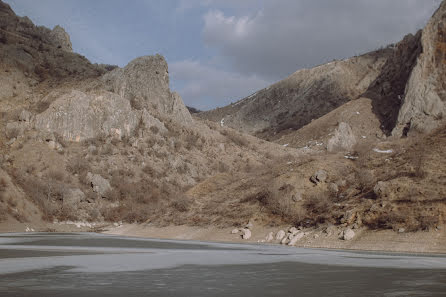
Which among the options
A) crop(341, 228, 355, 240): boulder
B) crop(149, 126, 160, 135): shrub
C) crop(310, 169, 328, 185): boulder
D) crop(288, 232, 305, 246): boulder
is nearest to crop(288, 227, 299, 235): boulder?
crop(288, 232, 305, 246): boulder

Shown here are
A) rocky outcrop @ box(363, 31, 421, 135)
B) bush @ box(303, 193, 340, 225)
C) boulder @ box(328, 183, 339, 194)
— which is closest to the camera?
bush @ box(303, 193, 340, 225)

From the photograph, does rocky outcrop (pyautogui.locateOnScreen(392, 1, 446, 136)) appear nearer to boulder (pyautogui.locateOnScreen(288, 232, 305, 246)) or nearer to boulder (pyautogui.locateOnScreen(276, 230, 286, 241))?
boulder (pyautogui.locateOnScreen(276, 230, 286, 241))

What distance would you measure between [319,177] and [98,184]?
30.1 metres

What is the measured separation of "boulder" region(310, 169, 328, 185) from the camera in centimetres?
3053

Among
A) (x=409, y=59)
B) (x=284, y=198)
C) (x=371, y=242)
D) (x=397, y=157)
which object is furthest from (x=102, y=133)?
(x=409, y=59)

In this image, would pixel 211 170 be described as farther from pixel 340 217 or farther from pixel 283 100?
pixel 283 100

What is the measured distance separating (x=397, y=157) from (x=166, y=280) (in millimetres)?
24624

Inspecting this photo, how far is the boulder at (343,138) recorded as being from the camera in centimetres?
7144

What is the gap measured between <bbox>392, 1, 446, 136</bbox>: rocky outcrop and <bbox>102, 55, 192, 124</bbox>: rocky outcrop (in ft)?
121

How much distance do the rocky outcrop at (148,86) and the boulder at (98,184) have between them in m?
18.1

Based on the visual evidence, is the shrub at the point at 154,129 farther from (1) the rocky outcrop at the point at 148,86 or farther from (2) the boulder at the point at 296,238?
(2) the boulder at the point at 296,238

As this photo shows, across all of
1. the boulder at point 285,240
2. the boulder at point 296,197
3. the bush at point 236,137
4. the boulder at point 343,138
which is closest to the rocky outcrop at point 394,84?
the boulder at point 343,138

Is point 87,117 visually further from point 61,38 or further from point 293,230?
point 293,230

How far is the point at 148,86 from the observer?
238 ft
